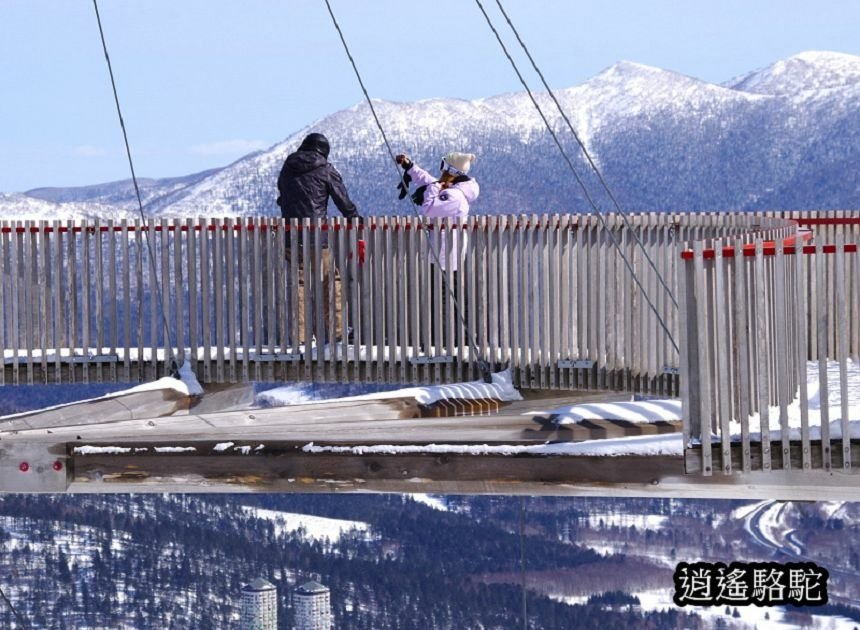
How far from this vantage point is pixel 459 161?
2123cm

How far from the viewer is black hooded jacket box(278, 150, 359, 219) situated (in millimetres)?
21500

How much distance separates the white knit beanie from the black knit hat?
1.37 meters

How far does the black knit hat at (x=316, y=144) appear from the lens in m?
21.3

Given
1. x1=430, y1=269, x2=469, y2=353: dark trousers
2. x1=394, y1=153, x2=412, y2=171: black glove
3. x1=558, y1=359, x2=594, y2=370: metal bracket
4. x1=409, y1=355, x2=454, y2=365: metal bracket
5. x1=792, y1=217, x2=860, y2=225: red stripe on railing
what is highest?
x1=394, y1=153, x2=412, y2=171: black glove

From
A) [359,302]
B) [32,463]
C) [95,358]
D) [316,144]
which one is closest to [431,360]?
[359,302]

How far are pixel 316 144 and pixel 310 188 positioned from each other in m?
0.83

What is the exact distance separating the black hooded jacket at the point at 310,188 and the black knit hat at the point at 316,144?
5 centimetres

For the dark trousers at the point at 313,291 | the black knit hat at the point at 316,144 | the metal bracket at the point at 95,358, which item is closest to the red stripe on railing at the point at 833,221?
the dark trousers at the point at 313,291

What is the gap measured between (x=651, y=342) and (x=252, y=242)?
503cm

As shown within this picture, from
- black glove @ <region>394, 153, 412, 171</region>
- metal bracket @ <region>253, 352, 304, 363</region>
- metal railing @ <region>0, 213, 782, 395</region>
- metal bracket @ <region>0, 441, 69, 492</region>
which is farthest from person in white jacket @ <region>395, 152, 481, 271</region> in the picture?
metal bracket @ <region>0, 441, 69, 492</region>

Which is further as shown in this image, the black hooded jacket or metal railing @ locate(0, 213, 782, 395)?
the black hooded jacket

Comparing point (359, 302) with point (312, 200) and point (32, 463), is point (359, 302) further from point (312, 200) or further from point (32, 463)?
point (32, 463)

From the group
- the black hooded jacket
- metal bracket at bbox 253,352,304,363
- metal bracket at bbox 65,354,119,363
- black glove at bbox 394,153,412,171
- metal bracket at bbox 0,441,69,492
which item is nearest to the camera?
metal bracket at bbox 0,441,69,492

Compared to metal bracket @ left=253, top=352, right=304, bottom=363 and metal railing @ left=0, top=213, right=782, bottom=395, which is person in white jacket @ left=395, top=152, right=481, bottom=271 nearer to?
metal railing @ left=0, top=213, right=782, bottom=395
